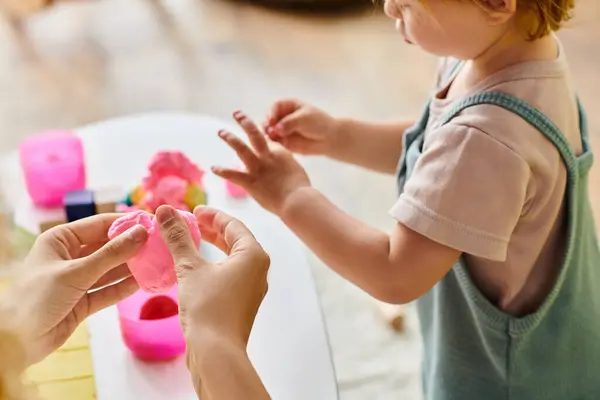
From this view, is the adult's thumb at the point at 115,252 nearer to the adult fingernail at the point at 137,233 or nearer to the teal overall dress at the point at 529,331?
the adult fingernail at the point at 137,233

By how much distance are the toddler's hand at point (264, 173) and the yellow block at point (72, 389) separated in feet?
0.81

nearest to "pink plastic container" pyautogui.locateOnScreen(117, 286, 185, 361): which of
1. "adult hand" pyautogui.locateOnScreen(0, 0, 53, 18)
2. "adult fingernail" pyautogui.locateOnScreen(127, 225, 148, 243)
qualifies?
"adult fingernail" pyautogui.locateOnScreen(127, 225, 148, 243)

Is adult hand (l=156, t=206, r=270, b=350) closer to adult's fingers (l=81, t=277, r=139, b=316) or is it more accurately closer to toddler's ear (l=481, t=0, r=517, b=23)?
adult's fingers (l=81, t=277, r=139, b=316)

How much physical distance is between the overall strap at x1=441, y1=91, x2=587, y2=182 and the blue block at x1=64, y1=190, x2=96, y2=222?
431 mm

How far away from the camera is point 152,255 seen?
0.67 m

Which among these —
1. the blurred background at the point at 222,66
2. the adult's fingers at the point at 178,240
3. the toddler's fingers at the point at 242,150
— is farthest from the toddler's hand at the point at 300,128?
the blurred background at the point at 222,66

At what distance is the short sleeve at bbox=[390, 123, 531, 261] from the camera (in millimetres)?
703

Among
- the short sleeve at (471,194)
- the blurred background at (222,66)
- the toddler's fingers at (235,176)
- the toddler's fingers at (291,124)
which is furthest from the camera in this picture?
the blurred background at (222,66)

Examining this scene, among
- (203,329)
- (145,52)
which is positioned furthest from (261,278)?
(145,52)

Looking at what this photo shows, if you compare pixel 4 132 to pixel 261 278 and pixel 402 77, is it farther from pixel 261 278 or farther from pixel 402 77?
pixel 261 278

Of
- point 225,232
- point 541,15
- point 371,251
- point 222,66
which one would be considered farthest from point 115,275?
point 222,66

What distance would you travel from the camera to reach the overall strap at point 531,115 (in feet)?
2.35

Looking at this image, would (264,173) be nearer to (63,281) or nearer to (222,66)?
(63,281)

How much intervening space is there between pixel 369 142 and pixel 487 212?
272 mm
